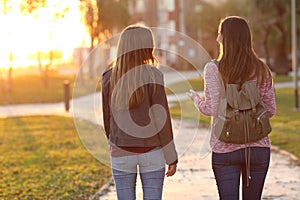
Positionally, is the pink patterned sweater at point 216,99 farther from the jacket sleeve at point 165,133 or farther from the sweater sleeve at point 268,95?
the jacket sleeve at point 165,133

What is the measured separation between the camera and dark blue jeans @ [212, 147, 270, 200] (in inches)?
195

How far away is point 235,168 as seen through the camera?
498 centimetres

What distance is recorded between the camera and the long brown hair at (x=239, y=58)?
192 inches

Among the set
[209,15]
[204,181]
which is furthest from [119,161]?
[209,15]

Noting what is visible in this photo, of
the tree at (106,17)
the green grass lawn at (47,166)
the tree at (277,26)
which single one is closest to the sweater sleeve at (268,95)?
the green grass lawn at (47,166)

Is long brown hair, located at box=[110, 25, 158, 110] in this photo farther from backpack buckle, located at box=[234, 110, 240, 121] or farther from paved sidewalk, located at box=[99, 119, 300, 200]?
paved sidewalk, located at box=[99, 119, 300, 200]

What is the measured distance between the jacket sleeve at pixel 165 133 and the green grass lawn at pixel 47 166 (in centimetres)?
455

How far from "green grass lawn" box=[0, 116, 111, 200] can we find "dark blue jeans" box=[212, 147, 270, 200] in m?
4.62

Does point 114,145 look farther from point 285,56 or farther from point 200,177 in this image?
point 285,56

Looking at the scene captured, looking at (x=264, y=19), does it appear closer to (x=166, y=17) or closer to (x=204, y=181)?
(x=166, y=17)

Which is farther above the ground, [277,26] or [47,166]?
[47,166]

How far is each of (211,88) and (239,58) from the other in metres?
0.27

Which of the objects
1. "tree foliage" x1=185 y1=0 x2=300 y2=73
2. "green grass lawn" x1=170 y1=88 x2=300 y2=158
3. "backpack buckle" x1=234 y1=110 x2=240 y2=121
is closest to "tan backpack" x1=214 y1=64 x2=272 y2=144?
"backpack buckle" x1=234 y1=110 x2=240 y2=121

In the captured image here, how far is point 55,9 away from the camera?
39344mm
